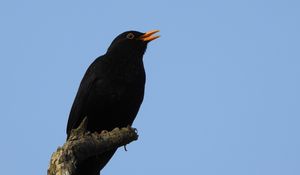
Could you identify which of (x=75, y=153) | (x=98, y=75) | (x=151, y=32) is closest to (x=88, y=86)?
(x=98, y=75)

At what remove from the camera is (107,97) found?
7730mm

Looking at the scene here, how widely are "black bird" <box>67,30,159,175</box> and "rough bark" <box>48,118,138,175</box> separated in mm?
1220

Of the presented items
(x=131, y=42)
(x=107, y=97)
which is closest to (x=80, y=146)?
(x=107, y=97)

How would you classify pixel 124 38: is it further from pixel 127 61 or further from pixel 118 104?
pixel 118 104

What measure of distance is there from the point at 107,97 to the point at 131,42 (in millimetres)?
1407

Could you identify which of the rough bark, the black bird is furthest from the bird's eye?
the rough bark

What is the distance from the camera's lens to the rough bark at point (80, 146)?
5.07 meters

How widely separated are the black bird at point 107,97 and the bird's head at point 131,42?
0.83 ft

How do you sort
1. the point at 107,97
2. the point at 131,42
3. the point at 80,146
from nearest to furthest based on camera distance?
the point at 80,146 < the point at 107,97 < the point at 131,42

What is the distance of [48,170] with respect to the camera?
16.4 ft

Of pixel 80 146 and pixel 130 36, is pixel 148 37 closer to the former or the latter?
pixel 130 36

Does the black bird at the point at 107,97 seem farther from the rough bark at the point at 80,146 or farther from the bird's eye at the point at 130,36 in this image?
the rough bark at the point at 80,146

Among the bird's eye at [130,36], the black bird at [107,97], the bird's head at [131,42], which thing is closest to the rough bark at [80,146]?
the black bird at [107,97]

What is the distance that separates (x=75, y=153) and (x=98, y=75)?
8.70 feet
